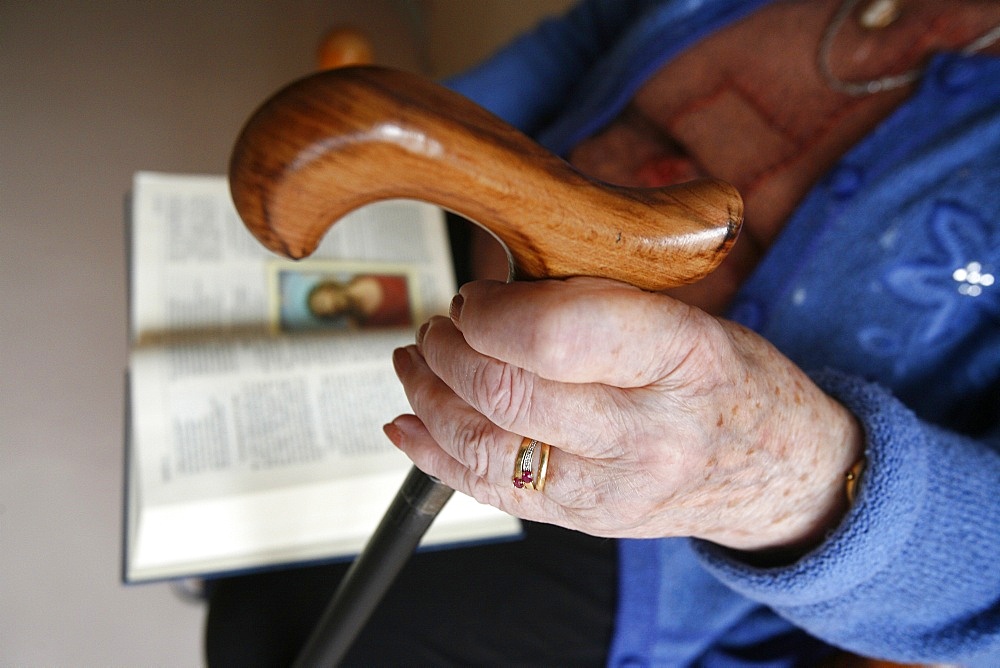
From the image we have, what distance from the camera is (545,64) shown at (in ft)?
2.66

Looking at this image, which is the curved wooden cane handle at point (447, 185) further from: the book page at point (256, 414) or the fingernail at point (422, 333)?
the book page at point (256, 414)

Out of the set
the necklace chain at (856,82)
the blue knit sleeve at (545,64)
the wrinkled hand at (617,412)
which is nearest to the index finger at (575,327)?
the wrinkled hand at (617,412)

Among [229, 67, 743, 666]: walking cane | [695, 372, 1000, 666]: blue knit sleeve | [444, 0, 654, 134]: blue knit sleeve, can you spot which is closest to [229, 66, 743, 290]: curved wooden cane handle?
[229, 67, 743, 666]: walking cane

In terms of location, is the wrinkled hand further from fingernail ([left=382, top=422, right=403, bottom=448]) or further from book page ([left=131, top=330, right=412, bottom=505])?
book page ([left=131, top=330, right=412, bottom=505])

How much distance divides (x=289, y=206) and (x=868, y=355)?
472 millimetres

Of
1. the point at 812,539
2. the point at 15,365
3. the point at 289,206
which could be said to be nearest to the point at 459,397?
the point at 289,206

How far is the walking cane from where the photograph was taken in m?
0.18

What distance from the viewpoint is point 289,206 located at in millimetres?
194

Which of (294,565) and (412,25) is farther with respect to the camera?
(412,25)

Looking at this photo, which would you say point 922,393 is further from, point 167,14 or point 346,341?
point 167,14

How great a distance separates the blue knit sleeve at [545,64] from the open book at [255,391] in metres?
0.24

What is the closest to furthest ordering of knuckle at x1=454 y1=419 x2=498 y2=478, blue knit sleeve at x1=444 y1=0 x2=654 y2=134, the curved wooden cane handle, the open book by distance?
the curved wooden cane handle, knuckle at x1=454 y1=419 x2=498 y2=478, the open book, blue knit sleeve at x1=444 y1=0 x2=654 y2=134

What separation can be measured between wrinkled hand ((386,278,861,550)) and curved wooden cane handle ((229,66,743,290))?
0.7 inches

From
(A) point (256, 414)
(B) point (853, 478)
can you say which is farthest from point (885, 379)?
(A) point (256, 414)
